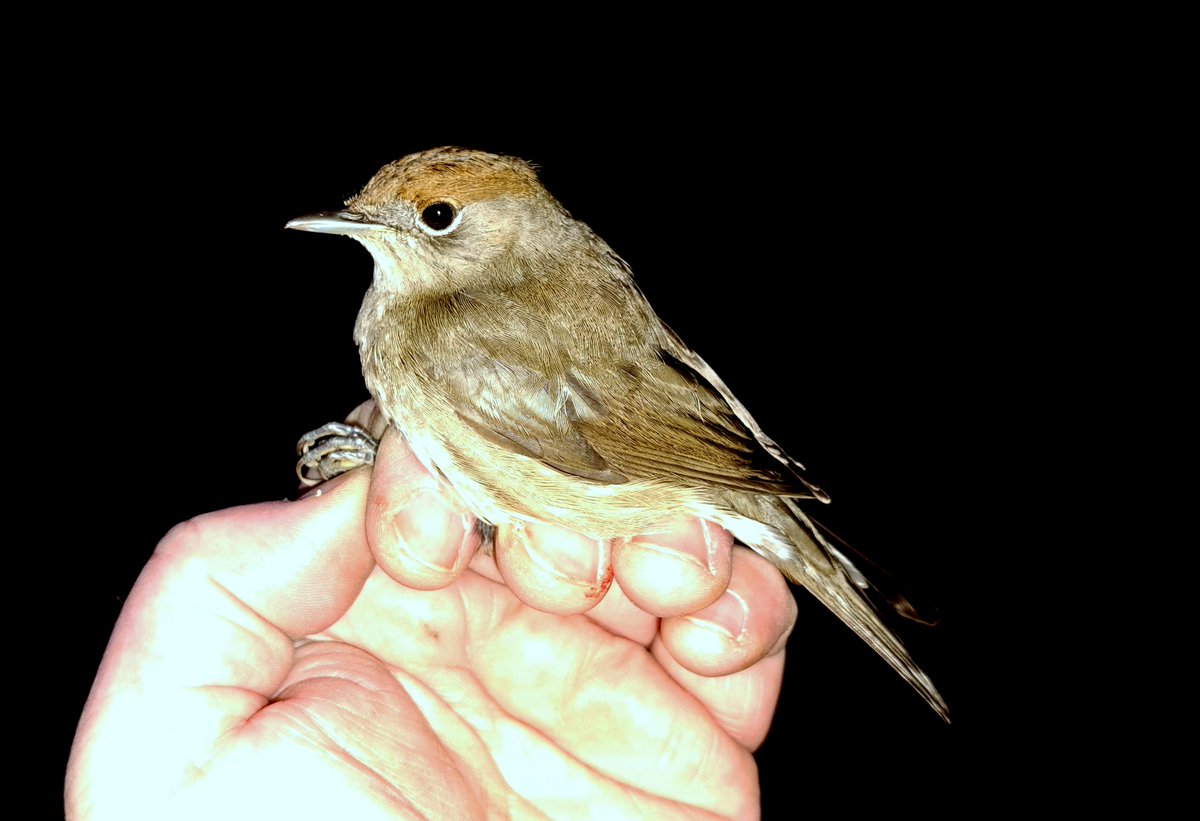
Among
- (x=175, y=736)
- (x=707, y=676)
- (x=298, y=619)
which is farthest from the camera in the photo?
(x=707, y=676)

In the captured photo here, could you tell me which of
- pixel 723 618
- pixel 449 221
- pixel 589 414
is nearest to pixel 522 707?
pixel 723 618

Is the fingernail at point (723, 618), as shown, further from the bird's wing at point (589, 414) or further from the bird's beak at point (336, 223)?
the bird's beak at point (336, 223)

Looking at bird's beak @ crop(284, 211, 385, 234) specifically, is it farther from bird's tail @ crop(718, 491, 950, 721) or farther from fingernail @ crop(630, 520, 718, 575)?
bird's tail @ crop(718, 491, 950, 721)

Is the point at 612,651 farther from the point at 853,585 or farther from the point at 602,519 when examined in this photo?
the point at 853,585

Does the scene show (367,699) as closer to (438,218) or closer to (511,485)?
(511,485)

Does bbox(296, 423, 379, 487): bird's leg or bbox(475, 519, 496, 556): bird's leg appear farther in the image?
bbox(296, 423, 379, 487): bird's leg

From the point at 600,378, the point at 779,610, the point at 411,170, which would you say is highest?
the point at 411,170

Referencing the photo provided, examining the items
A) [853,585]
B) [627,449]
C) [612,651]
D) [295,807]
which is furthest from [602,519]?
[295,807]

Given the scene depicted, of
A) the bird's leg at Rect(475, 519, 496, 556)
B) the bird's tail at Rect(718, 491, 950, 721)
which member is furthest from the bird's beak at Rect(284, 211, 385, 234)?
the bird's tail at Rect(718, 491, 950, 721)
